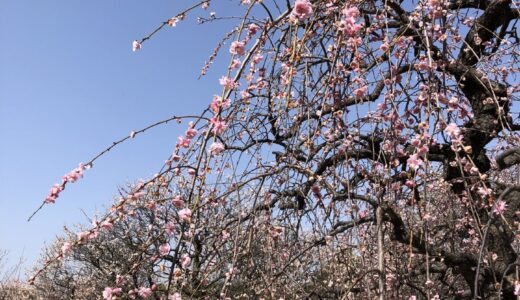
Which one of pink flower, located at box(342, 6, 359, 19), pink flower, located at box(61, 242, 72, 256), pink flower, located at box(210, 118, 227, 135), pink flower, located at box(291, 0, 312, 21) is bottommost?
pink flower, located at box(61, 242, 72, 256)

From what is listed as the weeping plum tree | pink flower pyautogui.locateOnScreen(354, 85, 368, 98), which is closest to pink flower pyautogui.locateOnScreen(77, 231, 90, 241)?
the weeping plum tree

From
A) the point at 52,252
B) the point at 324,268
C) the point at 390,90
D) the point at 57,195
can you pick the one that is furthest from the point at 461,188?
the point at 52,252

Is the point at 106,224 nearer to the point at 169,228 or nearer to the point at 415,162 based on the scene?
the point at 169,228

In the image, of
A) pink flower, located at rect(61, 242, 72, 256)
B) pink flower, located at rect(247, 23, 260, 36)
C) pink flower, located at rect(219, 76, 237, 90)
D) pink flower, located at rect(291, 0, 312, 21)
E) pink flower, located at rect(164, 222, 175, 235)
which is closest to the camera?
pink flower, located at rect(219, 76, 237, 90)

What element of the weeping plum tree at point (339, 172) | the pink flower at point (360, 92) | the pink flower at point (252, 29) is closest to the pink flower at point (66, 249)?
the weeping plum tree at point (339, 172)

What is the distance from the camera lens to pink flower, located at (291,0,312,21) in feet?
5.25

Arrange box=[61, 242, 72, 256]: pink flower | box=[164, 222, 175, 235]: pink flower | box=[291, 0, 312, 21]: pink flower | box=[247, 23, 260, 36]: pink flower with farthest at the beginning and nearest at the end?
box=[247, 23, 260, 36]: pink flower < box=[61, 242, 72, 256]: pink flower < box=[164, 222, 175, 235]: pink flower < box=[291, 0, 312, 21]: pink flower

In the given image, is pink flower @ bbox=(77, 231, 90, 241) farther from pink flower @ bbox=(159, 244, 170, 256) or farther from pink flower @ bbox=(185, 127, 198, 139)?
pink flower @ bbox=(185, 127, 198, 139)

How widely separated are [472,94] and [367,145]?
0.79 m

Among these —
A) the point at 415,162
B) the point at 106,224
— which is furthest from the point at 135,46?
the point at 415,162

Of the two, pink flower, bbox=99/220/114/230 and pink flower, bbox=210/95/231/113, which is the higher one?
pink flower, bbox=210/95/231/113

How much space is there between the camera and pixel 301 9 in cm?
161

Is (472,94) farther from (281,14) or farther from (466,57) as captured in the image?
(281,14)

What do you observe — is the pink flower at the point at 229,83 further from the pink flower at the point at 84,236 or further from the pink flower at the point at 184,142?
the pink flower at the point at 84,236
